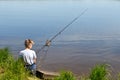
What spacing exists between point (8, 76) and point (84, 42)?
11.5 m

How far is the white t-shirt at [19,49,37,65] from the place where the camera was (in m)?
8.46

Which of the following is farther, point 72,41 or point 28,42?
point 72,41

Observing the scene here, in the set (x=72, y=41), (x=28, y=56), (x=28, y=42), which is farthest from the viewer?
(x=72, y=41)

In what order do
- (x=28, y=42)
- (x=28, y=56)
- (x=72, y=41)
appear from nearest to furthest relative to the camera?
(x=28, y=42)
(x=28, y=56)
(x=72, y=41)

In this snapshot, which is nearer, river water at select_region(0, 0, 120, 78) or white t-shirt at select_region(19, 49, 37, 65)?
white t-shirt at select_region(19, 49, 37, 65)

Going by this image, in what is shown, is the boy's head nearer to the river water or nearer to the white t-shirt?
the white t-shirt

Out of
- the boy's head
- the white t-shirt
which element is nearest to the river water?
the white t-shirt

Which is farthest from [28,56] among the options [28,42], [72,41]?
[72,41]

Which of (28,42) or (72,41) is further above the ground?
(28,42)

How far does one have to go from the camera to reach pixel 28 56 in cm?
850

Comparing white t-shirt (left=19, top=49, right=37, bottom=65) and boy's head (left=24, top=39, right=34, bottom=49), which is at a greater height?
boy's head (left=24, top=39, right=34, bottom=49)

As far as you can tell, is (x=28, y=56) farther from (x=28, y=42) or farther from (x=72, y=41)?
(x=72, y=41)

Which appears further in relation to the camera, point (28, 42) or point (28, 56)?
point (28, 56)

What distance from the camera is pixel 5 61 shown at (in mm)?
9922
